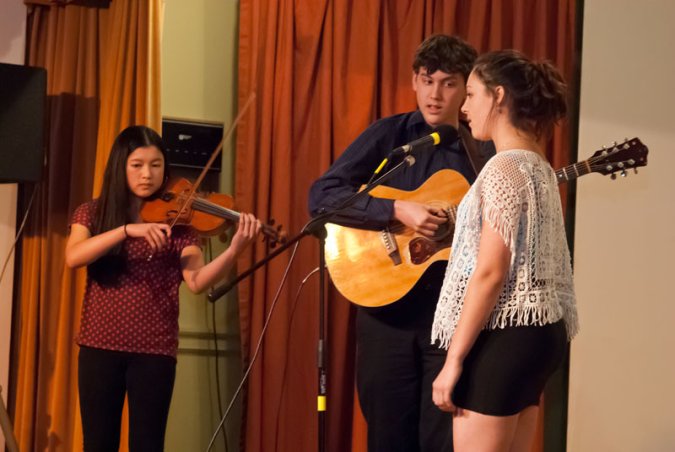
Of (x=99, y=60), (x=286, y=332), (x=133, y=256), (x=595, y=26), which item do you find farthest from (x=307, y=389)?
(x=595, y=26)

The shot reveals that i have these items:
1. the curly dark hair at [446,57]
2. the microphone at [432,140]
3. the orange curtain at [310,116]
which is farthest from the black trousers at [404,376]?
the orange curtain at [310,116]

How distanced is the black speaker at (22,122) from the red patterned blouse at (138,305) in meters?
0.48

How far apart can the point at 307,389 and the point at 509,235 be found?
206 cm

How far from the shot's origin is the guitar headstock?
2777 millimetres

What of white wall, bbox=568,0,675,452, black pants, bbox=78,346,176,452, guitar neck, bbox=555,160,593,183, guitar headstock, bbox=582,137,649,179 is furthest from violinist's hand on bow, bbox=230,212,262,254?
white wall, bbox=568,0,675,452

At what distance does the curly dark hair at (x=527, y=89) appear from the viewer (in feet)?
6.39

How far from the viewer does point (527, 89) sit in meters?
1.95

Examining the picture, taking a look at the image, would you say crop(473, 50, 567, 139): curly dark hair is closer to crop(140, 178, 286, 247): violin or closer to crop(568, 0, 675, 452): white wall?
crop(140, 178, 286, 247): violin

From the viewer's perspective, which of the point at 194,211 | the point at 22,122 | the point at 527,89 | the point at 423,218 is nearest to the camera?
the point at 527,89

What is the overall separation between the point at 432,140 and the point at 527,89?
17.8 inches

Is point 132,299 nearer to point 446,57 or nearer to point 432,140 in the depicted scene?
point 432,140

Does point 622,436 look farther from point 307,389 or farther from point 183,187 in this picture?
point 183,187

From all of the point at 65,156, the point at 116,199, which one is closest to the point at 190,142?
the point at 65,156

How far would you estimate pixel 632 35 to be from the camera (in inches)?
146
